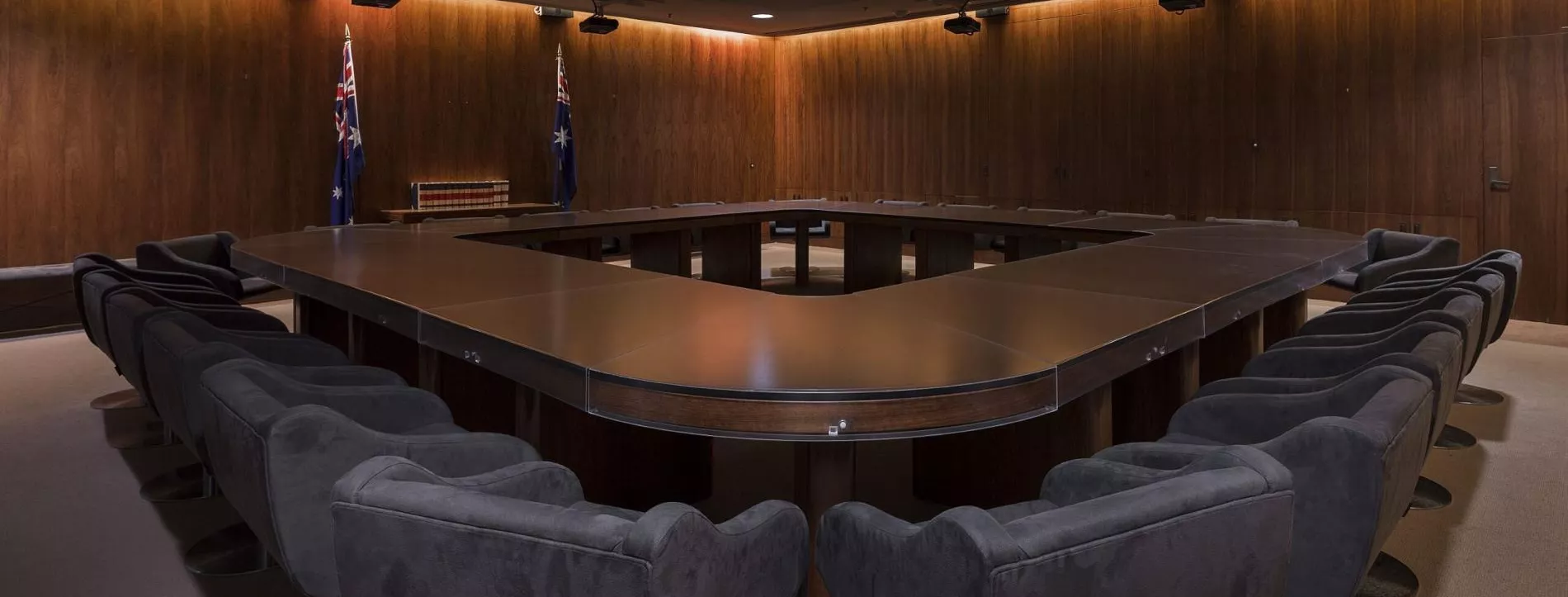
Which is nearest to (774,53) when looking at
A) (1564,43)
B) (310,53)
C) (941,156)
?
(941,156)

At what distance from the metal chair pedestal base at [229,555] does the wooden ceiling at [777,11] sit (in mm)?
7399

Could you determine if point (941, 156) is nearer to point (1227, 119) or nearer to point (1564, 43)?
point (1227, 119)

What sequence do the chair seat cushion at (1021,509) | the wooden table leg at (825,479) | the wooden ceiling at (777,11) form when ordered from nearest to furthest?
the chair seat cushion at (1021,509) → the wooden table leg at (825,479) → the wooden ceiling at (777,11)

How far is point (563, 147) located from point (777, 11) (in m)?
2.62

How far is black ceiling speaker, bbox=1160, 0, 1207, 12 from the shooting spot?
8656 millimetres

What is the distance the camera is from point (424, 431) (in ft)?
8.90

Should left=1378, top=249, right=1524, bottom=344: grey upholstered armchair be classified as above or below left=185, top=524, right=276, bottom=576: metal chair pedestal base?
above

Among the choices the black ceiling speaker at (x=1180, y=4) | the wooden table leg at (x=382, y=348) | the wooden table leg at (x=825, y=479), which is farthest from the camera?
the black ceiling speaker at (x=1180, y=4)

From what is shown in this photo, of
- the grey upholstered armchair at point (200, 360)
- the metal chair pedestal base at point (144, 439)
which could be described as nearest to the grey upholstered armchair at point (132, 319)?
the grey upholstered armchair at point (200, 360)

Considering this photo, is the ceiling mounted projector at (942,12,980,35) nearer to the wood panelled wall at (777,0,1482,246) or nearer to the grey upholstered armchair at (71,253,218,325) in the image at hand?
the wood panelled wall at (777,0,1482,246)

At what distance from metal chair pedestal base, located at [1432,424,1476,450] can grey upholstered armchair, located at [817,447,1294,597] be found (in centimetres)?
367

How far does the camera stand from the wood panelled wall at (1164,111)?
8258 mm

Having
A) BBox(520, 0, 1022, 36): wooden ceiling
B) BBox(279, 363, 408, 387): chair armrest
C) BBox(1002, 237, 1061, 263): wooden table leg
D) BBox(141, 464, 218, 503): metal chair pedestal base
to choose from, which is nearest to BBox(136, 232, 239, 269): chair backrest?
BBox(141, 464, 218, 503): metal chair pedestal base

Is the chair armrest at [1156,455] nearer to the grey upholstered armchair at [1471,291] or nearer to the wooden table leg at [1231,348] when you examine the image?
the grey upholstered armchair at [1471,291]
